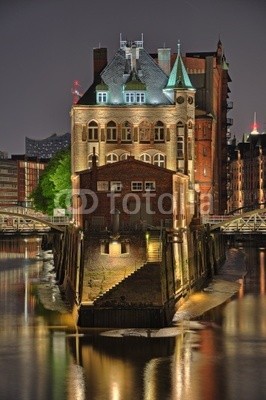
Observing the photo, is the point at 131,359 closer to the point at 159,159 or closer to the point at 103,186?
the point at 103,186

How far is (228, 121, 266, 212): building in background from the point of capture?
158m

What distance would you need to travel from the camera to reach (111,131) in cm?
7175

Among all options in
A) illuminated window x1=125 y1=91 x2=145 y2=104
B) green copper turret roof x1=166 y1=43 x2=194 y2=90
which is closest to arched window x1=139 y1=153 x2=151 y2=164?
illuminated window x1=125 y1=91 x2=145 y2=104

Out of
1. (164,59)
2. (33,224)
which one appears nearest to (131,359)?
(33,224)

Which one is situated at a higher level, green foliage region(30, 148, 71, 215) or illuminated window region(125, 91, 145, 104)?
illuminated window region(125, 91, 145, 104)

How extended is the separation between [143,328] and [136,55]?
93.2ft

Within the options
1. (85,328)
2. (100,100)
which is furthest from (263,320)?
(100,100)

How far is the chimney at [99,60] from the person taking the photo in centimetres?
7494

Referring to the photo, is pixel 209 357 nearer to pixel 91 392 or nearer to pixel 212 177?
pixel 91 392

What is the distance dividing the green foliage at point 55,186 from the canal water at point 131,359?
31.2 metres

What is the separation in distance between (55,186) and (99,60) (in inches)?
903

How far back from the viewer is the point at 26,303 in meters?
64.5

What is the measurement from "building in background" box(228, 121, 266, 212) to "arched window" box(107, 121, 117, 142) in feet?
276

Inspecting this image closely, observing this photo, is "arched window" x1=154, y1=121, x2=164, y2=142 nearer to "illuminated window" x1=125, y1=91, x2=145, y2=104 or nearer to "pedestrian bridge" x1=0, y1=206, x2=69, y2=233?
"illuminated window" x1=125, y1=91, x2=145, y2=104
